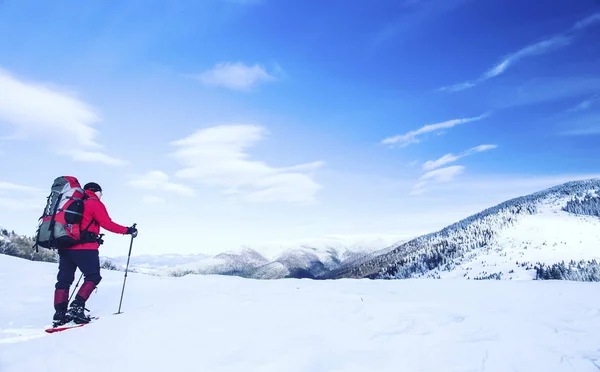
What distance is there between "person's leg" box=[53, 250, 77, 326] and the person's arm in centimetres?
99

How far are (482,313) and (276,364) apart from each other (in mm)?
4950

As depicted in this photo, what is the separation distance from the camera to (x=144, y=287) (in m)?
12.0

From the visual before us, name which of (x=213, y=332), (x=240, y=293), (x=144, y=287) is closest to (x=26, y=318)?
(x=144, y=287)

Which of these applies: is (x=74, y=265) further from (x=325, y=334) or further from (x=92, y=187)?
(x=325, y=334)

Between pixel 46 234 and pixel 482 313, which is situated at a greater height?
pixel 46 234

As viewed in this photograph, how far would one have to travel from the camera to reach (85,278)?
769 centimetres

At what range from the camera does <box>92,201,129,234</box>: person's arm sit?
7758 mm

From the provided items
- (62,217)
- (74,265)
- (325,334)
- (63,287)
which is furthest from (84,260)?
(325,334)

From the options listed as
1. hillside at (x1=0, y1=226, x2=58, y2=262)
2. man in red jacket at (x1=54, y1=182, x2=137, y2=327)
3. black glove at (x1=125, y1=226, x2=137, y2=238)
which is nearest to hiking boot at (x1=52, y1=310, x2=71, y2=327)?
man in red jacket at (x1=54, y1=182, x2=137, y2=327)

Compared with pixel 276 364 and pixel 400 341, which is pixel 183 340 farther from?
pixel 400 341

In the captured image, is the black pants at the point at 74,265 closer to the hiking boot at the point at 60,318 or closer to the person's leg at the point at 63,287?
the person's leg at the point at 63,287

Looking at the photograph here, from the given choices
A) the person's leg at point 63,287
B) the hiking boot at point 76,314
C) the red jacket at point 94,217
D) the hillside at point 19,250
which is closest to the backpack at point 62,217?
the red jacket at point 94,217

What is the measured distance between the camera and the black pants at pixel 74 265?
7.59 meters

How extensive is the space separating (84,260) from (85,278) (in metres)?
0.43
